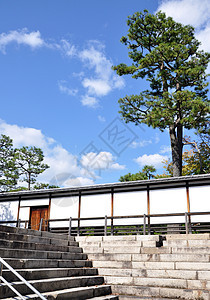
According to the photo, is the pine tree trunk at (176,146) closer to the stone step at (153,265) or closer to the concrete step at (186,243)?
the concrete step at (186,243)

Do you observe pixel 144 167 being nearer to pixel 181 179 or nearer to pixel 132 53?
pixel 132 53

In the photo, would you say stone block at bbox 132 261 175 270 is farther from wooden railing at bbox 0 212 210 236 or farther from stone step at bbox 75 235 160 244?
wooden railing at bbox 0 212 210 236

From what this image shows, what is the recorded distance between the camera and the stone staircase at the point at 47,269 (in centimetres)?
596

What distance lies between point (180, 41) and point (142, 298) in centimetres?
1880

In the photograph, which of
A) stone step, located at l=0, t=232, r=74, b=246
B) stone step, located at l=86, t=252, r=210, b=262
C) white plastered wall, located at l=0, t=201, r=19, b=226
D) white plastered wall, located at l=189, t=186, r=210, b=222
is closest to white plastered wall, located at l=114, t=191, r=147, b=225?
white plastered wall, located at l=189, t=186, r=210, b=222

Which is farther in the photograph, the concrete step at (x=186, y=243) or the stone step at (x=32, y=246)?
the concrete step at (x=186, y=243)

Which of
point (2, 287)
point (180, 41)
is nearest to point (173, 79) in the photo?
point (180, 41)

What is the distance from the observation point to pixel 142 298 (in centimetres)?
725

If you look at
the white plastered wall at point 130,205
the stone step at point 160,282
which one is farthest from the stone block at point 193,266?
the white plastered wall at point 130,205

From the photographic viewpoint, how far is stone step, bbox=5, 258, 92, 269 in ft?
20.9

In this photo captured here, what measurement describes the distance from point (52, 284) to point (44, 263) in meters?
1.02

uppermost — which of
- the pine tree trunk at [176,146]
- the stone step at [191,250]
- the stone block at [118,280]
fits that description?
the pine tree trunk at [176,146]

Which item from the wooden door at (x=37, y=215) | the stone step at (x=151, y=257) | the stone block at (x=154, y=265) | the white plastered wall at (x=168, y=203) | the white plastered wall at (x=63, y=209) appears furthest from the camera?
the wooden door at (x=37, y=215)

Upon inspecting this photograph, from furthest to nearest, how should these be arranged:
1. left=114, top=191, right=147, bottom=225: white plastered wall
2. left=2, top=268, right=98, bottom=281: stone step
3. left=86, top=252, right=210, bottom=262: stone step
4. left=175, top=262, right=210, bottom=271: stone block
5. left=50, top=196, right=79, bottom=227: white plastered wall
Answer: left=50, top=196, right=79, bottom=227: white plastered wall → left=114, top=191, right=147, bottom=225: white plastered wall → left=86, top=252, right=210, bottom=262: stone step → left=175, top=262, right=210, bottom=271: stone block → left=2, top=268, right=98, bottom=281: stone step
